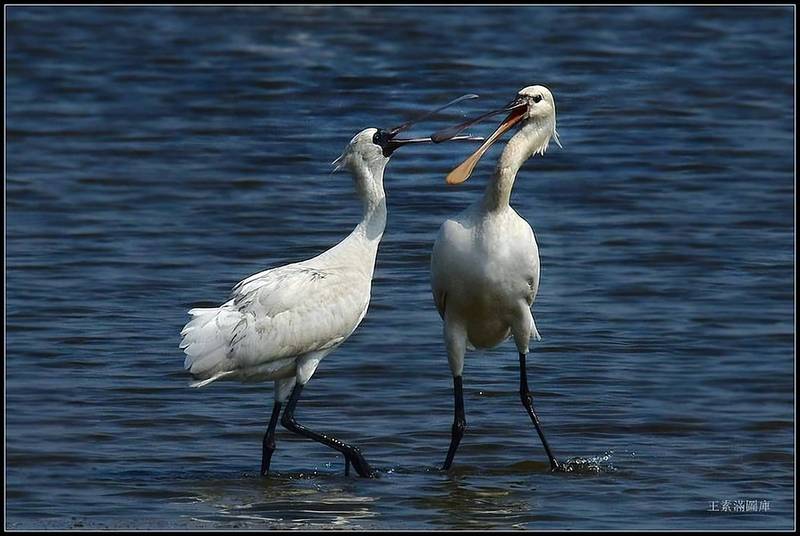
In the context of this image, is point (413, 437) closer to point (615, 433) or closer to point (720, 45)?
point (615, 433)

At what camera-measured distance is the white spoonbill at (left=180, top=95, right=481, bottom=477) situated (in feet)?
29.8

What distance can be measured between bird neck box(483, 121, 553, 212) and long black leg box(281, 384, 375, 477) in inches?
60.6

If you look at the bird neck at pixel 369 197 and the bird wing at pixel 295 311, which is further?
the bird neck at pixel 369 197

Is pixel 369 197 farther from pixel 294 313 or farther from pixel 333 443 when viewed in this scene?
pixel 333 443

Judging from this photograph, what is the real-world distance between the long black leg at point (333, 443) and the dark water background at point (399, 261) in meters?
0.17

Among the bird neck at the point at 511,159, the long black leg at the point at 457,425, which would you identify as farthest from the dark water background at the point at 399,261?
the bird neck at the point at 511,159

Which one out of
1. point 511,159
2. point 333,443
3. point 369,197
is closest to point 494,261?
point 511,159

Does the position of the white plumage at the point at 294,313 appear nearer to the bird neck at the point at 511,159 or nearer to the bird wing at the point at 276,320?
the bird wing at the point at 276,320

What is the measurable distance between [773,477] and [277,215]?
731 cm

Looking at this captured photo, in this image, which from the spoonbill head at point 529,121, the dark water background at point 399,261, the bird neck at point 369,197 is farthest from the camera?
the bird neck at point 369,197

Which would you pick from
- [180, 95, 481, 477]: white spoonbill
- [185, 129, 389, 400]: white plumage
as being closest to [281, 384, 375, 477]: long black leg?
[180, 95, 481, 477]: white spoonbill

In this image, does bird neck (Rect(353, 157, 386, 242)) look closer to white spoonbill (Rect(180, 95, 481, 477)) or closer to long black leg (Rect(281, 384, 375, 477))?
white spoonbill (Rect(180, 95, 481, 477))

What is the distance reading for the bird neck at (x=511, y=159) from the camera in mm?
9180

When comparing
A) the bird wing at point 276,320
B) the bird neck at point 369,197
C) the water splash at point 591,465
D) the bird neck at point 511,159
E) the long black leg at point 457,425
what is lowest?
the water splash at point 591,465
